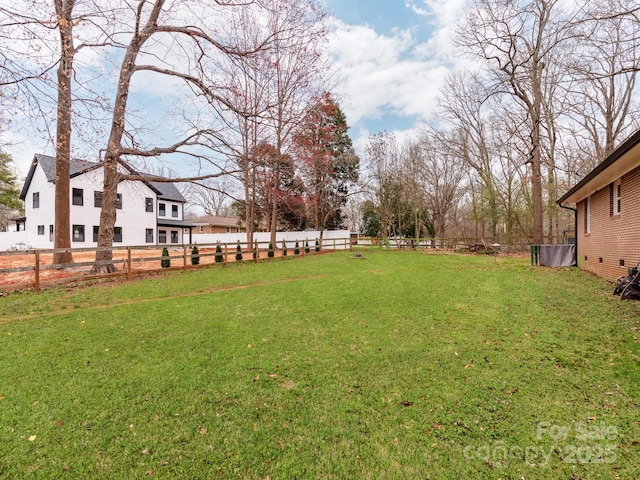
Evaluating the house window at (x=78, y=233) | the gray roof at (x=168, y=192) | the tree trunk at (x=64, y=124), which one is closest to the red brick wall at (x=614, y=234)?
the tree trunk at (x=64, y=124)

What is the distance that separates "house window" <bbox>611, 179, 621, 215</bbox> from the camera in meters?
8.12

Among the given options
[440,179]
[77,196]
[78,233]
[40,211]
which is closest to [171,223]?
[78,233]

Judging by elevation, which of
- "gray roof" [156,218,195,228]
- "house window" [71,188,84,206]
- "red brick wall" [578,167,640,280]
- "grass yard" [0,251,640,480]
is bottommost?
"grass yard" [0,251,640,480]

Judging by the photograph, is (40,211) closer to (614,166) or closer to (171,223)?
(171,223)

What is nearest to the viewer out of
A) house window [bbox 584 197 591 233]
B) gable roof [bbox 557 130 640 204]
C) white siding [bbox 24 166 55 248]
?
gable roof [bbox 557 130 640 204]

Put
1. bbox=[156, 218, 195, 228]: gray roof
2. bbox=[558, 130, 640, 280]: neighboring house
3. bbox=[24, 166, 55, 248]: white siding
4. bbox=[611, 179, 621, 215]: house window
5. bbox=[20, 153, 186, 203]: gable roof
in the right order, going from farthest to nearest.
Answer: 1. bbox=[156, 218, 195, 228]: gray roof
2. bbox=[24, 166, 55, 248]: white siding
3. bbox=[20, 153, 186, 203]: gable roof
4. bbox=[611, 179, 621, 215]: house window
5. bbox=[558, 130, 640, 280]: neighboring house

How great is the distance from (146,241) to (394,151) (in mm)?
22492

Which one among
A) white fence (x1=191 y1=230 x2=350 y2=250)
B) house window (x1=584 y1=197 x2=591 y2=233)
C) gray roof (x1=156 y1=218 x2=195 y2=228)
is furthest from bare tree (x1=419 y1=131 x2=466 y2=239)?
gray roof (x1=156 y1=218 x2=195 y2=228)

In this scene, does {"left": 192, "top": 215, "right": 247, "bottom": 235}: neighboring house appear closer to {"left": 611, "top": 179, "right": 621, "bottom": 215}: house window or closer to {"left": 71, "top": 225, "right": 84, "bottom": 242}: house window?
{"left": 71, "top": 225, "right": 84, "bottom": 242}: house window

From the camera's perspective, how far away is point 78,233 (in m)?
20.2

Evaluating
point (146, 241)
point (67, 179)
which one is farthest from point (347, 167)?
point (67, 179)

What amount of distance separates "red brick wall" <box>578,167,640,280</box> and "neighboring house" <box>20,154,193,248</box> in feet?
70.0

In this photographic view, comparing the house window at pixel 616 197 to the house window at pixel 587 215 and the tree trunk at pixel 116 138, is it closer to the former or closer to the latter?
the house window at pixel 587 215

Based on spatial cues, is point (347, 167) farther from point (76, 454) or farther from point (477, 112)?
point (76, 454)
